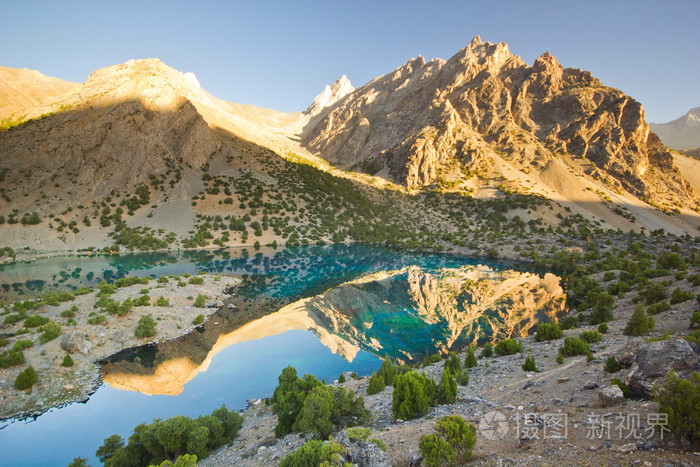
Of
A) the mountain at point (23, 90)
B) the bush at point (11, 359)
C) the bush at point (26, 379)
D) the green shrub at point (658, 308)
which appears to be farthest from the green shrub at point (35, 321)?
the mountain at point (23, 90)

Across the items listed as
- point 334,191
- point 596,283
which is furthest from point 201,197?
point 596,283

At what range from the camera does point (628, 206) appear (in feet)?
248

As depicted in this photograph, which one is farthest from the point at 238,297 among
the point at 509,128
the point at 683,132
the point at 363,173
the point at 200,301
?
the point at 683,132

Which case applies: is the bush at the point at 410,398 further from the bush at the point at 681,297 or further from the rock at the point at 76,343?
the rock at the point at 76,343

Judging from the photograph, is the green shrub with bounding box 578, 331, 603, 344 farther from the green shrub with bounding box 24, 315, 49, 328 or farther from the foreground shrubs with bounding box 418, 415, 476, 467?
the green shrub with bounding box 24, 315, 49, 328

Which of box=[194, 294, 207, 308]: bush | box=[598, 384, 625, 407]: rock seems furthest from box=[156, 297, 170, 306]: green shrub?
box=[598, 384, 625, 407]: rock

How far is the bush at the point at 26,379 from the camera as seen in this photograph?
13.2 m

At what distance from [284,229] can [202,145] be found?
3716 centimetres

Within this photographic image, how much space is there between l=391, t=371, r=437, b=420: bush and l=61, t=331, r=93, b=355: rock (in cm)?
1753

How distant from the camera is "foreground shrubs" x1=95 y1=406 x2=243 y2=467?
29.1 ft

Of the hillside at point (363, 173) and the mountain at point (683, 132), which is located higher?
the mountain at point (683, 132)

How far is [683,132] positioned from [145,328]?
28809 cm

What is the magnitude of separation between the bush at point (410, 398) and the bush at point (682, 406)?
5.68m

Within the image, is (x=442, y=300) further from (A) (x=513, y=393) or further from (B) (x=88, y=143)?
(B) (x=88, y=143)
